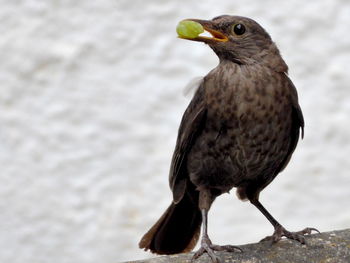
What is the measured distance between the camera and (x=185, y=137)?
4.35 meters

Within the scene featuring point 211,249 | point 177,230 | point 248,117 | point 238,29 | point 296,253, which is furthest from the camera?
point 177,230

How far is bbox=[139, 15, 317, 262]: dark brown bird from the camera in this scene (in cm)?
420

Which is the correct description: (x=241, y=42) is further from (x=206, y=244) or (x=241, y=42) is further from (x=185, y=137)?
(x=206, y=244)

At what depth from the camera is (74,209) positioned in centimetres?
701

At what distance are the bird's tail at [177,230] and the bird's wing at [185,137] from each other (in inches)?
5.8

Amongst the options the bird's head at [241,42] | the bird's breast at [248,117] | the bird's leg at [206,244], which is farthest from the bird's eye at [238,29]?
the bird's leg at [206,244]

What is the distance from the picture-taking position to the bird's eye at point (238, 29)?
4273 millimetres

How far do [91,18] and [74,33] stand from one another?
6.1 inches

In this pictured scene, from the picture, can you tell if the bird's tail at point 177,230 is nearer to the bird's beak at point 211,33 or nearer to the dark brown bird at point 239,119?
the dark brown bird at point 239,119

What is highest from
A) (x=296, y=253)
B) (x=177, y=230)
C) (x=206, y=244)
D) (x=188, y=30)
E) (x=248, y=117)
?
(x=188, y=30)

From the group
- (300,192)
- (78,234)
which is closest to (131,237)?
(78,234)

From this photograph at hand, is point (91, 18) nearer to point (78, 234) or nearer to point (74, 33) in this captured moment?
point (74, 33)

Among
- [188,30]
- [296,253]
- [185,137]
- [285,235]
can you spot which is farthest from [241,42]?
[296,253]

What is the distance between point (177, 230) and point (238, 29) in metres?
0.91
